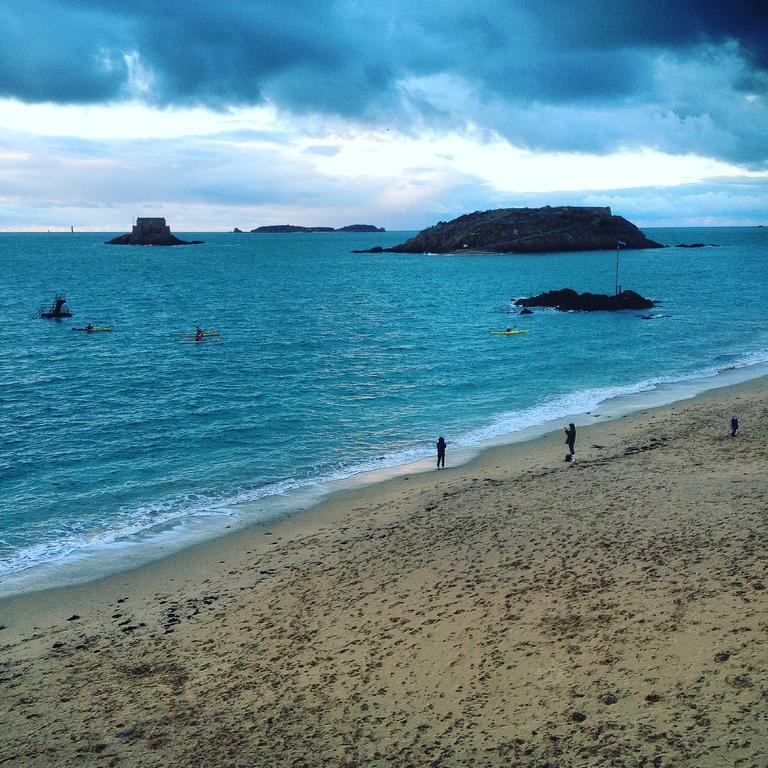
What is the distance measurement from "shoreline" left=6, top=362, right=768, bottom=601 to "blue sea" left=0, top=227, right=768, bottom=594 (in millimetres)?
86

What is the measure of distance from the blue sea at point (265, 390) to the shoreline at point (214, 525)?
86 mm

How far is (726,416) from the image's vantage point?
30047mm

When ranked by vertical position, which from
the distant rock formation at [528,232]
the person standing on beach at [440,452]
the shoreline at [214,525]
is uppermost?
the distant rock formation at [528,232]

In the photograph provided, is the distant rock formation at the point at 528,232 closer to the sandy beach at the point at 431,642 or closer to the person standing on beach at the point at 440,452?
the person standing on beach at the point at 440,452

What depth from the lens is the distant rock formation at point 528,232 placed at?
180125 mm

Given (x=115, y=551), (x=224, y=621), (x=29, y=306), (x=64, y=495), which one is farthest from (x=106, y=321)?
(x=224, y=621)

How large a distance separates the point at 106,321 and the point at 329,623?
61317mm

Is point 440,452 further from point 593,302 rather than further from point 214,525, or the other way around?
point 593,302

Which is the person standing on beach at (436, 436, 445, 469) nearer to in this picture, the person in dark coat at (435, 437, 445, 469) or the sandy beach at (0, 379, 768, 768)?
the person in dark coat at (435, 437, 445, 469)

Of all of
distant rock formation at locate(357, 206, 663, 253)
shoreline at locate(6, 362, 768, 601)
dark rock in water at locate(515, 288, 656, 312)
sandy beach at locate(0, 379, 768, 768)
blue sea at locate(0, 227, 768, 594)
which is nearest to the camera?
sandy beach at locate(0, 379, 768, 768)

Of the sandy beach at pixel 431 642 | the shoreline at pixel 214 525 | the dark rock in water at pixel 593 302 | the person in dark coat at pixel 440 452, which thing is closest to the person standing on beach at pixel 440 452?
the person in dark coat at pixel 440 452

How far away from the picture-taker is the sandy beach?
401 inches

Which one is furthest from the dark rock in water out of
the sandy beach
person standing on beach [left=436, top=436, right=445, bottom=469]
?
the sandy beach

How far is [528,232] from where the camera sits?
181250 mm
